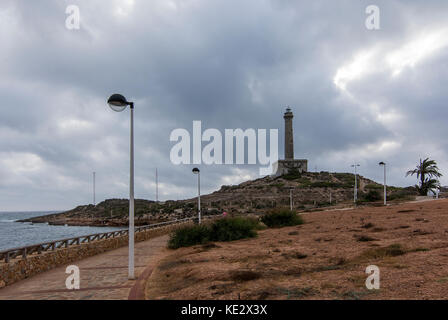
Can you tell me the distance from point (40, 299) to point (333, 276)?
800cm

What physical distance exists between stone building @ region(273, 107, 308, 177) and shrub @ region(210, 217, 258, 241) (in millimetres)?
70464

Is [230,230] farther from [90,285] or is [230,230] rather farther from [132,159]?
[90,285]

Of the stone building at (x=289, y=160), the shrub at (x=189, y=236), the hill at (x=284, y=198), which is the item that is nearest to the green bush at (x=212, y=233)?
the shrub at (x=189, y=236)

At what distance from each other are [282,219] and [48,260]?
19.4m

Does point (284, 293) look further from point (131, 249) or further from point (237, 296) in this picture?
point (131, 249)

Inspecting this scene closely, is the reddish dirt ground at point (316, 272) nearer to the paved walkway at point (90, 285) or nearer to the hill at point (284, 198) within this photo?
the paved walkway at point (90, 285)

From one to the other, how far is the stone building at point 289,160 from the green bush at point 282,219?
63.6 meters

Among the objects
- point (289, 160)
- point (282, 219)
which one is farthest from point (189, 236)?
point (289, 160)

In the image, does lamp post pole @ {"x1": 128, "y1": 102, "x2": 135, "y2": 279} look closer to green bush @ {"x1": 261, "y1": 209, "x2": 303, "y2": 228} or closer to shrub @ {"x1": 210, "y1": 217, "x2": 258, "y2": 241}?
shrub @ {"x1": 210, "y1": 217, "x2": 258, "y2": 241}

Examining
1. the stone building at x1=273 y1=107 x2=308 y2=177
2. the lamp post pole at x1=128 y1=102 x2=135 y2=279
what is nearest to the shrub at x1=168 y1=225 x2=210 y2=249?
the lamp post pole at x1=128 y1=102 x2=135 y2=279

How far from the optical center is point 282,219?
94.8 ft

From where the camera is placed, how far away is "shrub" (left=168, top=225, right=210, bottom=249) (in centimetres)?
2036

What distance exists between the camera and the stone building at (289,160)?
3568 inches
